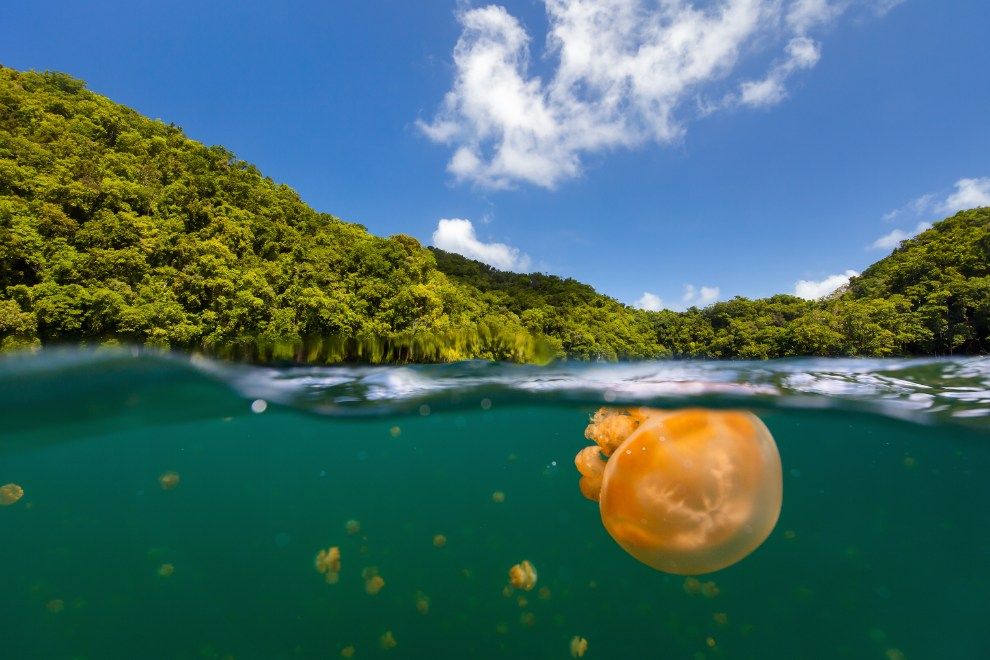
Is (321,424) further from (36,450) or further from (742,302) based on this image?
(742,302)

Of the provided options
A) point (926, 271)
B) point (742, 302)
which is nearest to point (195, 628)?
point (742, 302)

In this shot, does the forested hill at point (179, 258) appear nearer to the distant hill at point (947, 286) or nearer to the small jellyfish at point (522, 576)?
the small jellyfish at point (522, 576)

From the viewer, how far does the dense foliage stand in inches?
598

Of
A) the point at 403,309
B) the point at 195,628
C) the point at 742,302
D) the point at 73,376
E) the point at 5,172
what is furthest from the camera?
the point at 742,302

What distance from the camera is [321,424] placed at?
45.3 ft

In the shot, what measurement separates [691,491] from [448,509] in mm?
27699

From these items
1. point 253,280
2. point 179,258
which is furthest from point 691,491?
point 179,258

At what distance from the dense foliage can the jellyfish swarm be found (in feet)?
25.3

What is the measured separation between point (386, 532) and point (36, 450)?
78.8 feet

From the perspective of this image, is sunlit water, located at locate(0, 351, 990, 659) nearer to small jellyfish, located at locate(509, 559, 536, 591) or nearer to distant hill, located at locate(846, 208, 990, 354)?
small jellyfish, located at locate(509, 559, 536, 591)

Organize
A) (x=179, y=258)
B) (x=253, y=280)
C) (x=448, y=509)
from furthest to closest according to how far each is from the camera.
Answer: (x=448, y=509), (x=253, y=280), (x=179, y=258)

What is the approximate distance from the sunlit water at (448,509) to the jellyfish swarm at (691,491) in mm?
4273

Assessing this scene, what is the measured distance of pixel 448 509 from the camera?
29.5 metres

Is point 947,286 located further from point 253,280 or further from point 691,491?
point 253,280
